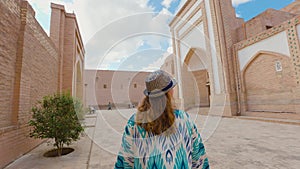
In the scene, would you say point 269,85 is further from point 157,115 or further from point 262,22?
point 157,115

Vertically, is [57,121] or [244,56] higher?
[244,56]

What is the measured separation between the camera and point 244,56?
8172mm

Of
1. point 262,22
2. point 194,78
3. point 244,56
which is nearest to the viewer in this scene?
point 244,56

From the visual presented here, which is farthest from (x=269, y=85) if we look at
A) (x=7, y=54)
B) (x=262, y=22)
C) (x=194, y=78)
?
(x=7, y=54)

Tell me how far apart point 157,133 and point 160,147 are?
7cm

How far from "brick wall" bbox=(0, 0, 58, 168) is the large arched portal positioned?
9.82 meters

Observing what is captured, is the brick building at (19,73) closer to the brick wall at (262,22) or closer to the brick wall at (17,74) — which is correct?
the brick wall at (17,74)

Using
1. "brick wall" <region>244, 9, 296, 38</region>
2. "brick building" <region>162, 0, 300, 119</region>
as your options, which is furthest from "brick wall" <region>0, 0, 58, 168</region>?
"brick wall" <region>244, 9, 296, 38</region>

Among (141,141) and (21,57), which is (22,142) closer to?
(21,57)

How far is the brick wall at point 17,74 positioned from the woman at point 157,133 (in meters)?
2.81

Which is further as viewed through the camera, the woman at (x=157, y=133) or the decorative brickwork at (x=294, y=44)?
the decorative brickwork at (x=294, y=44)

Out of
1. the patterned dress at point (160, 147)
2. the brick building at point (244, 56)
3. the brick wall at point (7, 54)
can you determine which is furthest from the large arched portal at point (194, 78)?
the patterned dress at point (160, 147)

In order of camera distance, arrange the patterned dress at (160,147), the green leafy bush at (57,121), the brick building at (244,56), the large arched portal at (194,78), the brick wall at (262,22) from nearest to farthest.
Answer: the patterned dress at (160,147), the green leafy bush at (57,121), the brick building at (244,56), the brick wall at (262,22), the large arched portal at (194,78)

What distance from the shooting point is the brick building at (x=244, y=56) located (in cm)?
627
